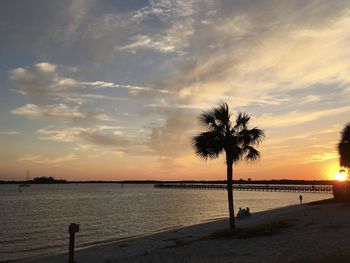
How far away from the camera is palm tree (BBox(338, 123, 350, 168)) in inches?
1566

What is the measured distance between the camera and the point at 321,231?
20125 millimetres

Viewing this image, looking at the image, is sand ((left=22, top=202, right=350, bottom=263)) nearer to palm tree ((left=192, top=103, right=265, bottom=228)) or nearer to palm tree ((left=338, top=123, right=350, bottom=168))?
palm tree ((left=192, top=103, right=265, bottom=228))

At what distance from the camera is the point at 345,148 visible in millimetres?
40000

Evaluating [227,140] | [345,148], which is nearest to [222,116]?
[227,140]

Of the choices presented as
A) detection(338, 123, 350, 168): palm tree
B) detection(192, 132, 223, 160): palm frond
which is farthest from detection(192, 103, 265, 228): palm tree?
detection(338, 123, 350, 168): palm tree

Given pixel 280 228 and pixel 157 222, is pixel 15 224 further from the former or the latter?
pixel 280 228

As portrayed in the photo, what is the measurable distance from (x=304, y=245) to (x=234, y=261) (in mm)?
3750

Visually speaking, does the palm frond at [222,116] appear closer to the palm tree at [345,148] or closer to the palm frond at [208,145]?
the palm frond at [208,145]

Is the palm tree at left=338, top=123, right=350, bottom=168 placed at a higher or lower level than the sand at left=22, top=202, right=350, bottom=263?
higher

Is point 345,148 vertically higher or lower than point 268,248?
higher

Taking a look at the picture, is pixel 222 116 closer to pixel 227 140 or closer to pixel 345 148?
pixel 227 140

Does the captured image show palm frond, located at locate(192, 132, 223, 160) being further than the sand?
Yes

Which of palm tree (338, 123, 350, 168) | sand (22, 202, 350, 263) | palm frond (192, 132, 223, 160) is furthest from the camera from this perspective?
palm tree (338, 123, 350, 168)

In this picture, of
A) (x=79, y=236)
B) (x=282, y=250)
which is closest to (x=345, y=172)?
(x=79, y=236)
